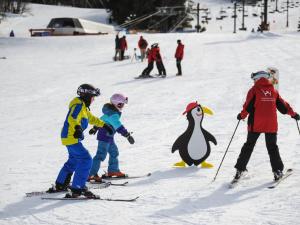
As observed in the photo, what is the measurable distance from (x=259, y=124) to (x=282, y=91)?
975 cm

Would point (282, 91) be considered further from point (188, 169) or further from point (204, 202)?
point (204, 202)

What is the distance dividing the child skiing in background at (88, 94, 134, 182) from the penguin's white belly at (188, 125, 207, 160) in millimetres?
1232

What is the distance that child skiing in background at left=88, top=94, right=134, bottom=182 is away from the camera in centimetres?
735

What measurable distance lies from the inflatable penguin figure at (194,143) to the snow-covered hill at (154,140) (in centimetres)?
24

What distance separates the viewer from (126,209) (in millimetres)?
6301

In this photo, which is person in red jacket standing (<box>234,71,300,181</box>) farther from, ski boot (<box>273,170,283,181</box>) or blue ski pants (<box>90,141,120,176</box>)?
blue ski pants (<box>90,141,120,176</box>)

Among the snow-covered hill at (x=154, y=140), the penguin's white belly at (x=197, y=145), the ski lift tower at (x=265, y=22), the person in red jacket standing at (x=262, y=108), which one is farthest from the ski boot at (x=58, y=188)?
the ski lift tower at (x=265, y=22)

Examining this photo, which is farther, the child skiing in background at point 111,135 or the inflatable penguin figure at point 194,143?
the inflatable penguin figure at point 194,143

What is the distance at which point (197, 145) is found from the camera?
848cm

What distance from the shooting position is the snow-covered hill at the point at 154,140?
6.18 m

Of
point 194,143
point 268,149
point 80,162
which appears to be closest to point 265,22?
point 194,143

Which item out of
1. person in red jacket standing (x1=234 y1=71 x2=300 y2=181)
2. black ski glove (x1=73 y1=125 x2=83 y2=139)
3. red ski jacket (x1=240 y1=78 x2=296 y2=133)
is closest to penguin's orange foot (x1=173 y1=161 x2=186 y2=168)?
person in red jacket standing (x1=234 y1=71 x2=300 y2=181)

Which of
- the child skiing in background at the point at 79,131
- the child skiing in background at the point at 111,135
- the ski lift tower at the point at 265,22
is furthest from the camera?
the ski lift tower at the point at 265,22

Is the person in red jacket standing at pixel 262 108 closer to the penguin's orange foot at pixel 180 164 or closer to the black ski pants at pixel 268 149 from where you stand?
the black ski pants at pixel 268 149
